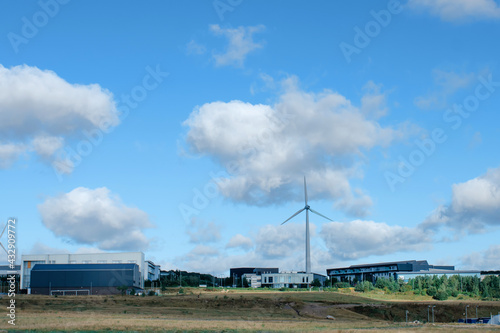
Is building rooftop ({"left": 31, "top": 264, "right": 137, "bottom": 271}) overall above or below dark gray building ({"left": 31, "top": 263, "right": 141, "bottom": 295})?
above

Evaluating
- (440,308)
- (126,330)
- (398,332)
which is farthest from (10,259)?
(440,308)

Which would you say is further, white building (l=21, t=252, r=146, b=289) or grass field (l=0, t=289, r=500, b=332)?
white building (l=21, t=252, r=146, b=289)

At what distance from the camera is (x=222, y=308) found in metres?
110

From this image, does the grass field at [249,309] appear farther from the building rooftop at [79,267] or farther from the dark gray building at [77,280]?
the building rooftop at [79,267]

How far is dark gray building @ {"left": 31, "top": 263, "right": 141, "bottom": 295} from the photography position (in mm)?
159375

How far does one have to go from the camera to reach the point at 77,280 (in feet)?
527

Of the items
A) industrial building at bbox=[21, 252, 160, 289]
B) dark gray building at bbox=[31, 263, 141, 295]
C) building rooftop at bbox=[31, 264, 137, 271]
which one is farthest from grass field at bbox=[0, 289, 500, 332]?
industrial building at bbox=[21, 252, 160, 289]

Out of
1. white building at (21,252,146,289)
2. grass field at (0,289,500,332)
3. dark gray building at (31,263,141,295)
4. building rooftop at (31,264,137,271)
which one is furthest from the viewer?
white building at (21,252,146,289)

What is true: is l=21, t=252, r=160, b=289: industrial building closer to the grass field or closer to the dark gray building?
the dark gray building

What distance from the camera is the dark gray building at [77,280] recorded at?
6275 inches

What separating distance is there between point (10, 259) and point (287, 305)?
6737cm

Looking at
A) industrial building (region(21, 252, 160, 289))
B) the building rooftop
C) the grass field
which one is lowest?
the grass field

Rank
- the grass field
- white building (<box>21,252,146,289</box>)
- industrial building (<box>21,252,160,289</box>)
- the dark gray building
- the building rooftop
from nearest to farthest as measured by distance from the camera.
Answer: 1. the grass field
2. the dark gray building
3. the building rooftop
4. industrial building (<box>21,252,160,289</box>)
5. white building (<box>21,252,146,289</box>)

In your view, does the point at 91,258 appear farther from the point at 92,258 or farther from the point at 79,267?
the point at 79,267
